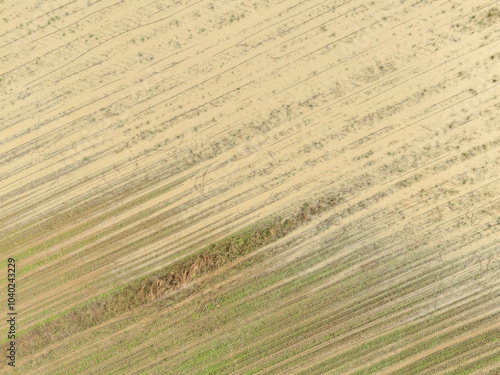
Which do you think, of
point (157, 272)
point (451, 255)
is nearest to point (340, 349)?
point (451, 255)

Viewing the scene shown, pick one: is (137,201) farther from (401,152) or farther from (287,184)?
(401,152)

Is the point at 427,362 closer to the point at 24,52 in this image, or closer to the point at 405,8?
the point at 405,8

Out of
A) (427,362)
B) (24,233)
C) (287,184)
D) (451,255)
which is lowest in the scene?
(427,362)

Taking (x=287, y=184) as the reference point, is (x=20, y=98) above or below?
above

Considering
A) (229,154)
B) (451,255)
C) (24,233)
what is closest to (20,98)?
(24,233)

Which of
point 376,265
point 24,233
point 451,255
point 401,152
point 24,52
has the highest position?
point 24,52

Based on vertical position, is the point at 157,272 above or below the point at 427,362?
above
